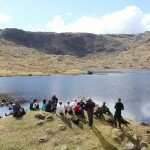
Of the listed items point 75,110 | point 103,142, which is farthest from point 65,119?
point 103,142

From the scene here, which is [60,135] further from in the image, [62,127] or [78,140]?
[78,140]

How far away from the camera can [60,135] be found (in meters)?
37.2

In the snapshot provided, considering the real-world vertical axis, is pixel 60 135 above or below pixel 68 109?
below

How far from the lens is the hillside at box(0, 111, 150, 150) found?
35.6 metres

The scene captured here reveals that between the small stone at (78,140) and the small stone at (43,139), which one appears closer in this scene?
the small stone at (78,140)

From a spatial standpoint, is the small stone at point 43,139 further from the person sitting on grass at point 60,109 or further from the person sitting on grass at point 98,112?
the person sitting on grass at point 98,112

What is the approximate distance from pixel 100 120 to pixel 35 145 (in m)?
10.7

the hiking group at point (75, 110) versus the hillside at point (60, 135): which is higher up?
the hiking group at point (75, 110)

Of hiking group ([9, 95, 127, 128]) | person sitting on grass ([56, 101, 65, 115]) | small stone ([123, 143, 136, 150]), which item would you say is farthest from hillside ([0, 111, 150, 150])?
person sitting on grass ([56, 101, 65, 115])

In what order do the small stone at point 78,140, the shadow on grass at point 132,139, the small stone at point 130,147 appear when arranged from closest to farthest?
the small stone at point 130,147 < the small stone at point 78,140 < the shadow on grass at point 132,139

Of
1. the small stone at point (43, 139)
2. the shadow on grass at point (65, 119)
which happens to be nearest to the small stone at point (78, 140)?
the shadow on grass at point (65, 119)

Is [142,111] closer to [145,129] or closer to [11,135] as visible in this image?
[145,129]

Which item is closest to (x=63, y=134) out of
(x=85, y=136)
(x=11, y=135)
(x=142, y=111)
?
(x=85, y=136)

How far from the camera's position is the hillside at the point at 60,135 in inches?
1403
